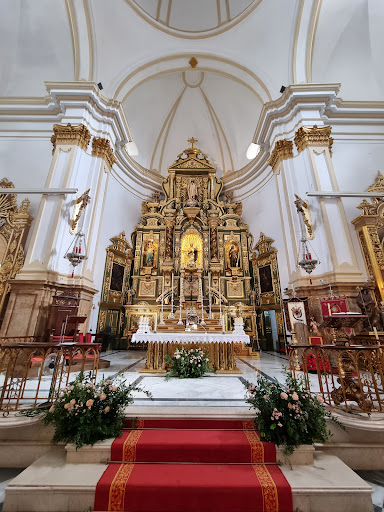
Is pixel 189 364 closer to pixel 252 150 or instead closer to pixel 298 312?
pixel 298 312

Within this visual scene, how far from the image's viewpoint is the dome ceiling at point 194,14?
10.9 meters

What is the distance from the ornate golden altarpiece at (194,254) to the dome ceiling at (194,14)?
5185 millimetres

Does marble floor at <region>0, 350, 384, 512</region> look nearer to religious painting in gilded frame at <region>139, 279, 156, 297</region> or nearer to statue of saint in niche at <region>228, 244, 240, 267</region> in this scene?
religious painting in gilded frame at <region>139, 279, 156, 297</region>

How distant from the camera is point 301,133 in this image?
9.05 m

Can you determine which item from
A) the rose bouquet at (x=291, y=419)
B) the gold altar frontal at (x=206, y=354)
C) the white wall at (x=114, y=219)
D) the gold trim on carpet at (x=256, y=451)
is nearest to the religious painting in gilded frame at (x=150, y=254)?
the white wall at (x=114, y=219)

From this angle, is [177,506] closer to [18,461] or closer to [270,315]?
[18,461]

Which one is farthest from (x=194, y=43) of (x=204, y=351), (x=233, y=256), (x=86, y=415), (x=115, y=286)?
(x=86, y=415)

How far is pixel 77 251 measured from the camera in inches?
293

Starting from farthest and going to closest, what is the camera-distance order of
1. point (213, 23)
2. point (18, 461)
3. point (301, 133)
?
point (213, 23) → point (301, 133) → point (18, 461)

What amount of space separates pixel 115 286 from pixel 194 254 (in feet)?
14.2

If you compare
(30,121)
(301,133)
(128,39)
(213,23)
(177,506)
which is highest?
(213,23)

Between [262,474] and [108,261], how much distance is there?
978 cm

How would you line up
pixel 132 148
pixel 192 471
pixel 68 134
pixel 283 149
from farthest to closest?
1. pixel 132 148
2. pixel 283 149
3. pixel 68 134
4. pixel 192 471

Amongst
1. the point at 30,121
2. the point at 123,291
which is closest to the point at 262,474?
the point at 123,291
